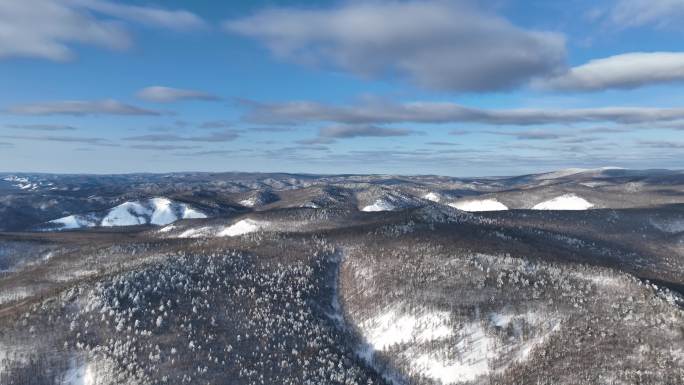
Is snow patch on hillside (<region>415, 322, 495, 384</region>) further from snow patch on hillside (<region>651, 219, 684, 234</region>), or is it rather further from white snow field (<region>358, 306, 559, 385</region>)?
snow patch on hillside (<region>651, 219, 684, 234</region>)

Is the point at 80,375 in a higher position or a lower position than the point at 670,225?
lower

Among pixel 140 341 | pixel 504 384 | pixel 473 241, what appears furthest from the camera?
pixel 473 241

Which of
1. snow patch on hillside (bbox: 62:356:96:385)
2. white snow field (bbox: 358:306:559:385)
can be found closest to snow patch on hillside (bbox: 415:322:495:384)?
white snow field (bbox: 358:306:559:385)

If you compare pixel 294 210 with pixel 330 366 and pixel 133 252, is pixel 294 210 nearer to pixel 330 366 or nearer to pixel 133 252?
pixel 133 252

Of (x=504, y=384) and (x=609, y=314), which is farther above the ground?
(x=609, y=314)

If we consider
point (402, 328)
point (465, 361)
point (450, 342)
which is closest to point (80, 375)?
point (402, 328)

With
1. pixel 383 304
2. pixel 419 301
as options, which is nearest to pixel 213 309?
pixel 383 304

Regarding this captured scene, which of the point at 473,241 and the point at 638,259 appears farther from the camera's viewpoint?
the point at 638,259

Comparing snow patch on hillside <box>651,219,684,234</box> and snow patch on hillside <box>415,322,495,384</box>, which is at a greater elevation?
snow patch on hillside <box>651,219,684,234</box>

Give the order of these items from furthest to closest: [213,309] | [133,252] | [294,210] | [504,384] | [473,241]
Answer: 1. [294,210]
2. [133,252]
3. [473,241]
4. [213,309]
5. [504,384]

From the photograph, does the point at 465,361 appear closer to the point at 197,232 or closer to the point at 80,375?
the point at 80,375

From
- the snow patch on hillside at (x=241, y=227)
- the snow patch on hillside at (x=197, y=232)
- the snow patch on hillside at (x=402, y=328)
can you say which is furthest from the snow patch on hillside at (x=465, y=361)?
the snow patch on hillside at (x=197, y=232)
